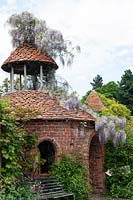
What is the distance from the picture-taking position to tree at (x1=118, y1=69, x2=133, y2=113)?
3322cm

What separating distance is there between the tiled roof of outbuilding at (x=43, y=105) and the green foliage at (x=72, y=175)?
1433mm

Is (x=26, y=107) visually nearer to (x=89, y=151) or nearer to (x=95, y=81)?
(x=89, y=151)

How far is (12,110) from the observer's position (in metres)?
12.8

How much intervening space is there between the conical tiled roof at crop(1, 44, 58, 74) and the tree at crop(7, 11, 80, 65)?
0.29 metres

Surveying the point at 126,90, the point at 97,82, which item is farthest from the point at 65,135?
the point at 97,82

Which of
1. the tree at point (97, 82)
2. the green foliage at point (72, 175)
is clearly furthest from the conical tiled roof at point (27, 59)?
the tree at point (97, 82)

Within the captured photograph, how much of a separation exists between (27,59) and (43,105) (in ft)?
6.45

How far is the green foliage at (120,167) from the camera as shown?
14.4 m

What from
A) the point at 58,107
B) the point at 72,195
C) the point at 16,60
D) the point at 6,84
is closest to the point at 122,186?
the point at 72,195

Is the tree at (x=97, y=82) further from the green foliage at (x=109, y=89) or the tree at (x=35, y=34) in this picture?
the tree at (x=35, y=34)

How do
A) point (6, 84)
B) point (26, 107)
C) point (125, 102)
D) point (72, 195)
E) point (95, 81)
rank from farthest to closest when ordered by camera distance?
point (95, 81) → point (125, 102) → point (6, 84) → point (26, 107) → point (72, 195)

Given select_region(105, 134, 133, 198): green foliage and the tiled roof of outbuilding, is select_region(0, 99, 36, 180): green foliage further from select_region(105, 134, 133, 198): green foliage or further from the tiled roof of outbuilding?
select_region(105, 134, 133, 198): green foliage

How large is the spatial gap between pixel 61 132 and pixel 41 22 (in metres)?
4.67

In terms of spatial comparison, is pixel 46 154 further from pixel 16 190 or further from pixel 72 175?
pixel 16 190
